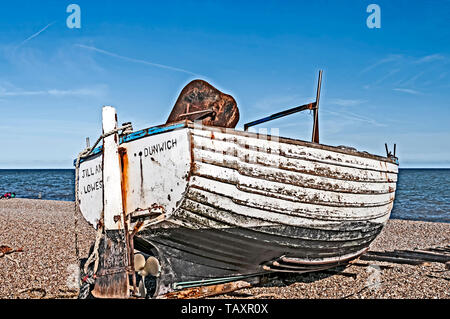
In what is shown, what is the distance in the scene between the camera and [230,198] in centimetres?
438

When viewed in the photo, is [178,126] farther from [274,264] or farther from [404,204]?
[404,204]

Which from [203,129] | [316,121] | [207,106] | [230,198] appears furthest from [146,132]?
[316,121]

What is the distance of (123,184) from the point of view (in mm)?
4906

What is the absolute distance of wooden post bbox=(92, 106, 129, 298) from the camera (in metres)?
4.76

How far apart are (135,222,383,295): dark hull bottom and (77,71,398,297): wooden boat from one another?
0.5 inches

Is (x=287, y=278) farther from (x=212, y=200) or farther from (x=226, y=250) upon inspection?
(x=212, y=200)

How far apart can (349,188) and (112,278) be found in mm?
3335

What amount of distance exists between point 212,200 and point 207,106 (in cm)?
162

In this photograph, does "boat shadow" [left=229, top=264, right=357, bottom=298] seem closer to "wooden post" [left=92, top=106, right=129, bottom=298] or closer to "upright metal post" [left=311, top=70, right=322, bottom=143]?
"wooden post" [left=92, top=106, right=129, bottom=298]

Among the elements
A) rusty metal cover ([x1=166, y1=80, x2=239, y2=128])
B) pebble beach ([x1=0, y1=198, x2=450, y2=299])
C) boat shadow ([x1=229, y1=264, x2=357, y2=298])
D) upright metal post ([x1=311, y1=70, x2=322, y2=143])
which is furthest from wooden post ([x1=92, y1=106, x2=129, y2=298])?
upright metal post ([x1=311, y1=70, x2=322, y2=143])

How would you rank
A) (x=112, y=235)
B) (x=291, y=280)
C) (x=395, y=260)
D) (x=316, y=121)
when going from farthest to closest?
(x=395, y=260)
(x=291, y=280)
(x=316, y=121)
(x=112, y=235)

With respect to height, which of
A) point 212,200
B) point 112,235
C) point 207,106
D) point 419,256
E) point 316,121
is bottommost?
point 419,256
